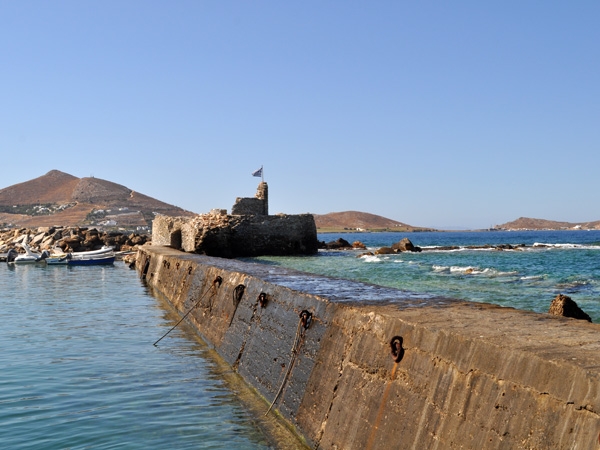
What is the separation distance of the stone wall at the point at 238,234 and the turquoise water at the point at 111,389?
596 inches

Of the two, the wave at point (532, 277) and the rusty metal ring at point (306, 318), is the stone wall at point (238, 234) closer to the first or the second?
the wave at point (532, 277)

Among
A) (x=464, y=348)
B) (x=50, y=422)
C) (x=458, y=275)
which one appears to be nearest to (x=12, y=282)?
(x=458, y=275)

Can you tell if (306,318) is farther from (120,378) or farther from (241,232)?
(241,232)

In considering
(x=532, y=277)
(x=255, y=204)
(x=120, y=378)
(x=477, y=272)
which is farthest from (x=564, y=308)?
(x=255, y=204)

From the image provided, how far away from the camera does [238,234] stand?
102 ft

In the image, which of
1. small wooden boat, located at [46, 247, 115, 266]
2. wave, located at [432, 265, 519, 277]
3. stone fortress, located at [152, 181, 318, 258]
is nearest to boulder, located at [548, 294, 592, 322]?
wave, located at [432, 265, 519, 277]

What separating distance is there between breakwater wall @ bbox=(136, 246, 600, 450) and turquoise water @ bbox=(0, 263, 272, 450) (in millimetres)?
696

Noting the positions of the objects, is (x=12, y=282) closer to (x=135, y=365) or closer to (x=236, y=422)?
(x=135, y=365)

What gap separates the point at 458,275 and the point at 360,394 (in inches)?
714

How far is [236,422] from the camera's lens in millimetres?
5914

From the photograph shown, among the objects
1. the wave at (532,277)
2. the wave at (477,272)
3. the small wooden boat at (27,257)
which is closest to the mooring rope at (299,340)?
the wave at (532,277)

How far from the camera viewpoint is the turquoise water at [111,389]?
18.0ft

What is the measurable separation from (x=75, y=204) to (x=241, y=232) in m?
119

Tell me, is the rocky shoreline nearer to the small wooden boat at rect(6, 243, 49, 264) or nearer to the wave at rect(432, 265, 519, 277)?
the small wooden boat at rect(6, 243, 49, 264)
